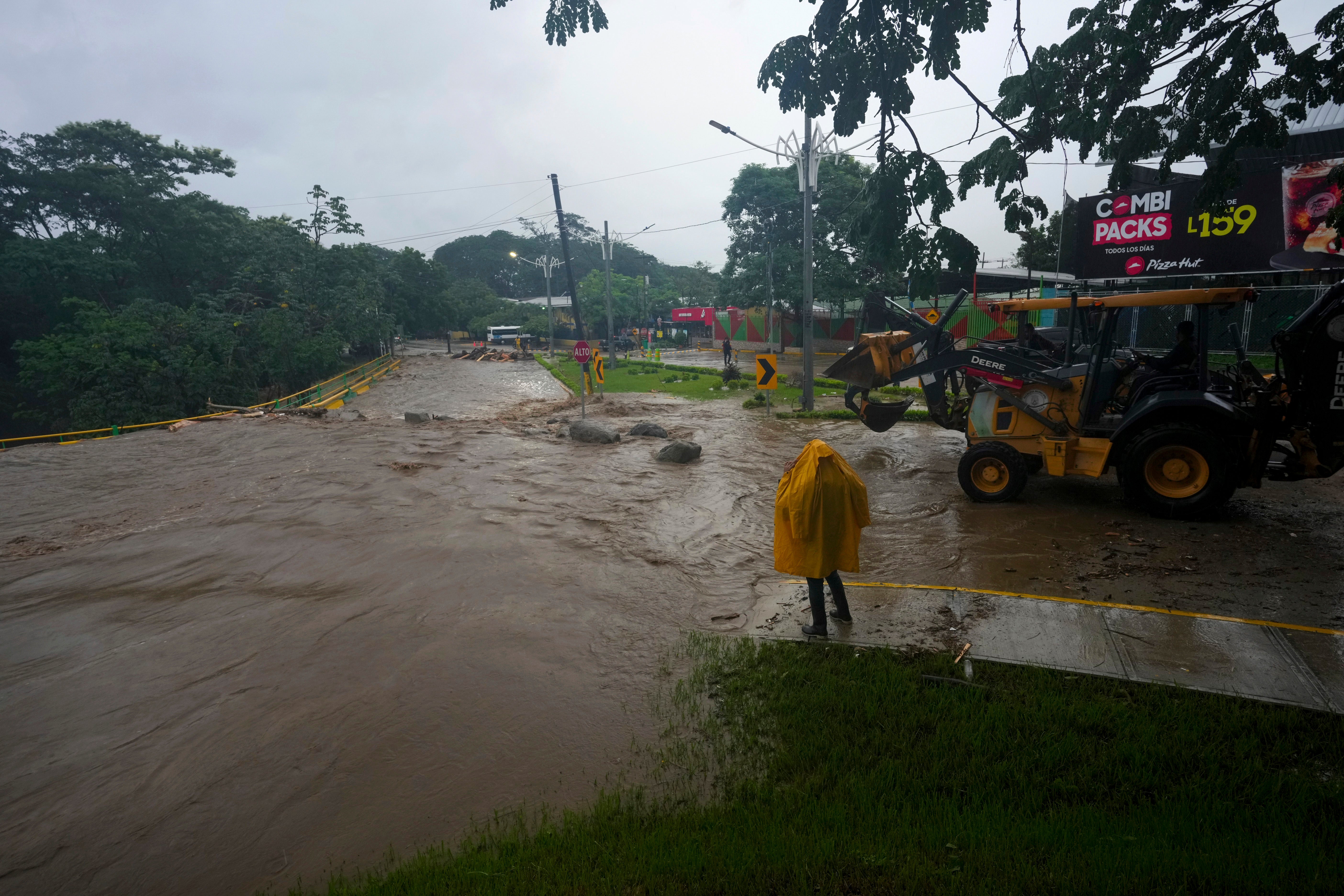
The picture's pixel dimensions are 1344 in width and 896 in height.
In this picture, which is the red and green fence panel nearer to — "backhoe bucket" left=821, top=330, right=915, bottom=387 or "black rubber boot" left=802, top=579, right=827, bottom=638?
"backhoe bucket" left=821, top=330, right=915, bottom=387

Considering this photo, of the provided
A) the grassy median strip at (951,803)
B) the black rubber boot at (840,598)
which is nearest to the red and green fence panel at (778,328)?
the black rubber boot at (840,598)

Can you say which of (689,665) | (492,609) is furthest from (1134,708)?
(492,609)

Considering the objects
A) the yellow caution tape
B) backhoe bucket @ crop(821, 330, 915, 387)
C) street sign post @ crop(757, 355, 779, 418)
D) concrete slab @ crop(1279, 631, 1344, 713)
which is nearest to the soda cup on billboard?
backhoe bucket @ crop(821, 330, 915, 387)

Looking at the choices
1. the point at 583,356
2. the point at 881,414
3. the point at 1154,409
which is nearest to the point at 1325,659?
the point at 1154,409

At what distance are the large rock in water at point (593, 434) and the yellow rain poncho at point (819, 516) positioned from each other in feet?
36.3

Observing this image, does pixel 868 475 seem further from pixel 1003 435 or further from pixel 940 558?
pixel 940 558

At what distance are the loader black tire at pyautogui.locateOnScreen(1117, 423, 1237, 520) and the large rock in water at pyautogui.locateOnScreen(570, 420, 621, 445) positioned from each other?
1047 cm

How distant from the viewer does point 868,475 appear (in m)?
12.3

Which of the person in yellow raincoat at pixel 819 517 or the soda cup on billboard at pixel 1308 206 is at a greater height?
the soda cup on billboard at pixel 1308 206

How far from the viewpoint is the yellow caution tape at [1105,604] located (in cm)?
530

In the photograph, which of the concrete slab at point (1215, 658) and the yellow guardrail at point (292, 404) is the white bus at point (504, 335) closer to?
the yellow guardrail at point (292, 404)

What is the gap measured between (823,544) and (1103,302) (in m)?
5.99

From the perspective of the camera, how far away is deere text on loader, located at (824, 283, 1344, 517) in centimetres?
750

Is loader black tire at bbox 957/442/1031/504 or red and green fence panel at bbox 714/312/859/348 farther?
red and green fence panel at bbox 714/312/859/348
